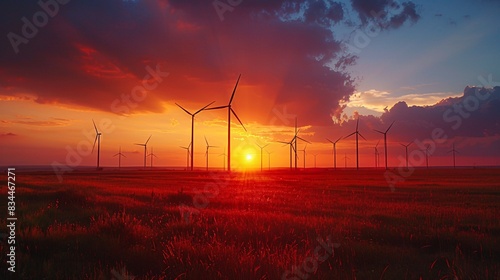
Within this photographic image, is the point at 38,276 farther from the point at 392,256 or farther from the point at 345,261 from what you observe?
the point at 392,256

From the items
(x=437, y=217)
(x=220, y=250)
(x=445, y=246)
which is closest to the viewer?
(x=220, y=250)

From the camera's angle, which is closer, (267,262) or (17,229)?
(267,262)

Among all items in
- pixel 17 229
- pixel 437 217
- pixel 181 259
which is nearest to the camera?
pixel 181 259

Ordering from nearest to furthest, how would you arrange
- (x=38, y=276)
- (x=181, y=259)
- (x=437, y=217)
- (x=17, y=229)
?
1. (x=38, y=276)
2. (x=181, y=259)
3. (x=17, y=229)
4. (x=437, y=217)

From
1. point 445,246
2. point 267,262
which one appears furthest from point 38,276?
point 445,246

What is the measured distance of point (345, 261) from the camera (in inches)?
385

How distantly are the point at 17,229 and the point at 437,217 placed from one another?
16.4 metres

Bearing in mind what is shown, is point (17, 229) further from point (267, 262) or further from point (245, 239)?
point (267, 262)

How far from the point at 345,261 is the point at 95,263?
5.83 metres

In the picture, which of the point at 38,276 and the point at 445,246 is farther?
the point at 445,246

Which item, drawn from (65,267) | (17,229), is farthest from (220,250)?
(17,229)

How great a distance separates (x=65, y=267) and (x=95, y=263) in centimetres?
58

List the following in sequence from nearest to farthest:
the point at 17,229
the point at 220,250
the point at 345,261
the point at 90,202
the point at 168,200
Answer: the point at 220,250, the point at 345,261, the point at 17,229, the point at 90,202, the point at 168,200

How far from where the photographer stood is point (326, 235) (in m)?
12.1
